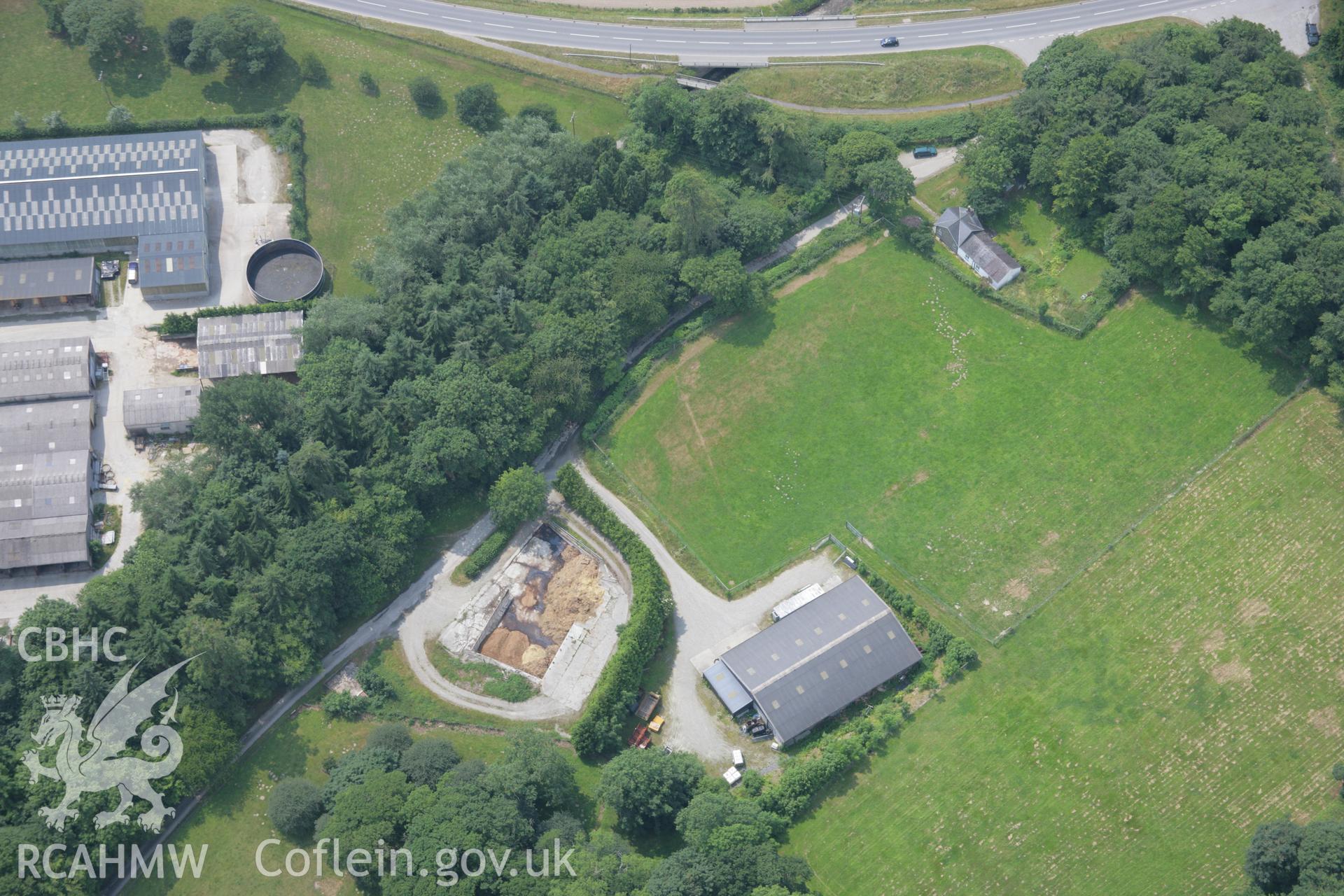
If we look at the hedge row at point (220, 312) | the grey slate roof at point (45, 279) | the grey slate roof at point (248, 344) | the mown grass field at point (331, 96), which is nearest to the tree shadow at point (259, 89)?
the mown grass field at point (331, 96)

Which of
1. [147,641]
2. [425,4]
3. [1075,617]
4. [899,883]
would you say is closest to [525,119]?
[425,4]

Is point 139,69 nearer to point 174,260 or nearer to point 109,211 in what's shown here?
point 109,211

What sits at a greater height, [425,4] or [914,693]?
[425,4]

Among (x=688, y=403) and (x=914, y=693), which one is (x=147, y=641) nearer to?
(x=688, y=403)

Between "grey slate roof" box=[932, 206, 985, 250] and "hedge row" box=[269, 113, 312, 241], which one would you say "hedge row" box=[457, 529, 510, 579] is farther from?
"grey slate roof" box=[932, 206, 985, 250]

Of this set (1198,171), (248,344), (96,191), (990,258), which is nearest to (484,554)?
(248,344)

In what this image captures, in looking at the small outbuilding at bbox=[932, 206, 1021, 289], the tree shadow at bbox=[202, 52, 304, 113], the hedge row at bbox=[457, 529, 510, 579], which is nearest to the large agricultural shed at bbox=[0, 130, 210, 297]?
the tree shadow at bbox=[202, 52, 304, 113]
